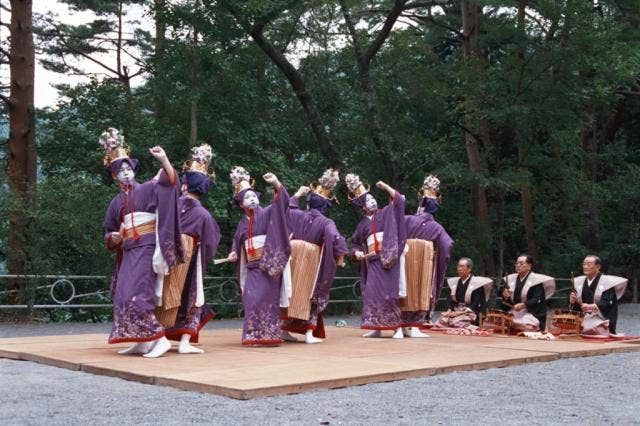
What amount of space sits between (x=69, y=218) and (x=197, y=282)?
5699 millimetres

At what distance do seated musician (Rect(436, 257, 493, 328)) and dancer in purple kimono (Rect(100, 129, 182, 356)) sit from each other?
5.00m

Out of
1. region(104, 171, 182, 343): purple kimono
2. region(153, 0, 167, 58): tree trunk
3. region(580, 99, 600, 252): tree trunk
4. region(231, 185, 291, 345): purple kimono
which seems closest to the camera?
region(104, 171, 182, 343): purple kimono

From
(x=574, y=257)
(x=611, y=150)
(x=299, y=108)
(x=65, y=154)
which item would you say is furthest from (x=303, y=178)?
(x=611, y=150)

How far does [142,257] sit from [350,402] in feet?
8.78

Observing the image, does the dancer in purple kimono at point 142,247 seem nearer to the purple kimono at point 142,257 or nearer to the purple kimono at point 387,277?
the purple kimono at point 142,257

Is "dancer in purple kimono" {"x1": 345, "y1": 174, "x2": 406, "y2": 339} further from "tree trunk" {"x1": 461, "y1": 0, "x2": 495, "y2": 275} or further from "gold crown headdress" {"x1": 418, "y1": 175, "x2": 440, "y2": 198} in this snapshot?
"tree trunk" {"x1": 461, "y1": 0, "x2": 495, "y2": 275}

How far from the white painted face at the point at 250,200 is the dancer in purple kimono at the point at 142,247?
132 cm

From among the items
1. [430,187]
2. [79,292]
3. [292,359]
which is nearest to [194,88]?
[79,292]

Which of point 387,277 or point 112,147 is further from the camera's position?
point 387,277

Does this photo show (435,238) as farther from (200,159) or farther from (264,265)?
(200,159)

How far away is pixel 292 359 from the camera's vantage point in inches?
283

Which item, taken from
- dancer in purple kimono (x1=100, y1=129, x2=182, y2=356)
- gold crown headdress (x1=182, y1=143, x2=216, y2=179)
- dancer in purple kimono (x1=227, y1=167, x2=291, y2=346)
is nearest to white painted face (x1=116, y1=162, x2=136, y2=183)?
dancer in purple kimono (x1=100, y1=129, x2=182, y2=356)

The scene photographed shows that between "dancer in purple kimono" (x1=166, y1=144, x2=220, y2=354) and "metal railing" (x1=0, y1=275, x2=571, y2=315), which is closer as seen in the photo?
"dancer in purple kimono" (x1=166, y1=144, x2=220, y2=354)

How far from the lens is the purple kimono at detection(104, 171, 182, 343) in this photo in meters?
7.11
